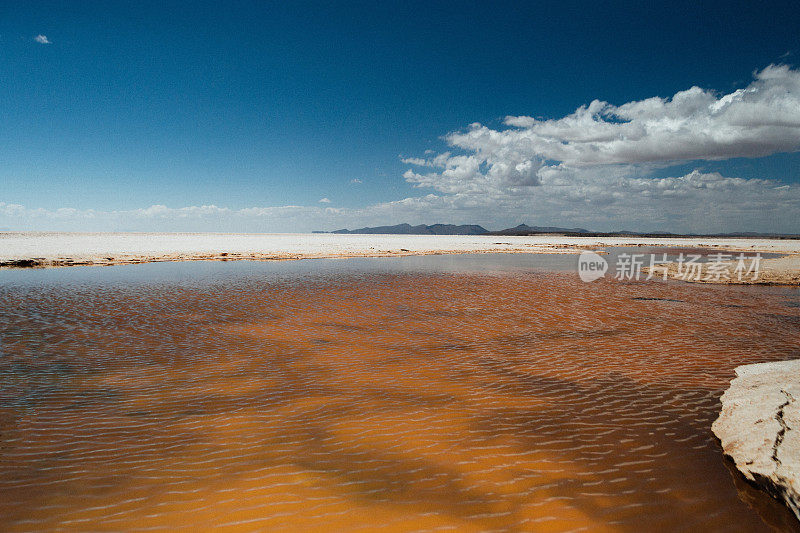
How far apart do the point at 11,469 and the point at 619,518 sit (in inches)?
255

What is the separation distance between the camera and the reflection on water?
3.85 m

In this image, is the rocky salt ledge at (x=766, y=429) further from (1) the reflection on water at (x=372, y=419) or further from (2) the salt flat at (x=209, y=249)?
(2) the salt flat at (x=209, y=249)

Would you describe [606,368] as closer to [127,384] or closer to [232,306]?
[127,384]

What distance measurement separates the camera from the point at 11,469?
14.3ft

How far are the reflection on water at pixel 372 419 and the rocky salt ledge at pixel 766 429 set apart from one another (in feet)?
0.63

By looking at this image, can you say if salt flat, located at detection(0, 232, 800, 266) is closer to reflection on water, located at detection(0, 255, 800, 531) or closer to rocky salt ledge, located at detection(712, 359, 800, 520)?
reflection on water, located at detection(0, 255, 800, 531)

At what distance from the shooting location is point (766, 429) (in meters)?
4.73

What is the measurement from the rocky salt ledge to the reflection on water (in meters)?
0.19

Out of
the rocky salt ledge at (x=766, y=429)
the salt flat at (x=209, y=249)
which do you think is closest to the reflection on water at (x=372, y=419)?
the rocky salt ledge at (x=766, y=429)

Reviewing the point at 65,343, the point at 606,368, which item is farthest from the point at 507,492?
the point at 65,343

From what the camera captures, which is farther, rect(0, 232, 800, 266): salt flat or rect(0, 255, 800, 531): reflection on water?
rect(0, 232, 800, 266): salt flat

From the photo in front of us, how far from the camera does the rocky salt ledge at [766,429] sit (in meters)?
3.91

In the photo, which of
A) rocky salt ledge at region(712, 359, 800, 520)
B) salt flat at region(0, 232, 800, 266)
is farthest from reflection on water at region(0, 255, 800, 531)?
salt flat at region(0, 232, 800, 266)

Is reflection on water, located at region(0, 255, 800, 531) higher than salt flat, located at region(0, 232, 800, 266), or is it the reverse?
salt flat, located at region(0, 232, 800, 266)
